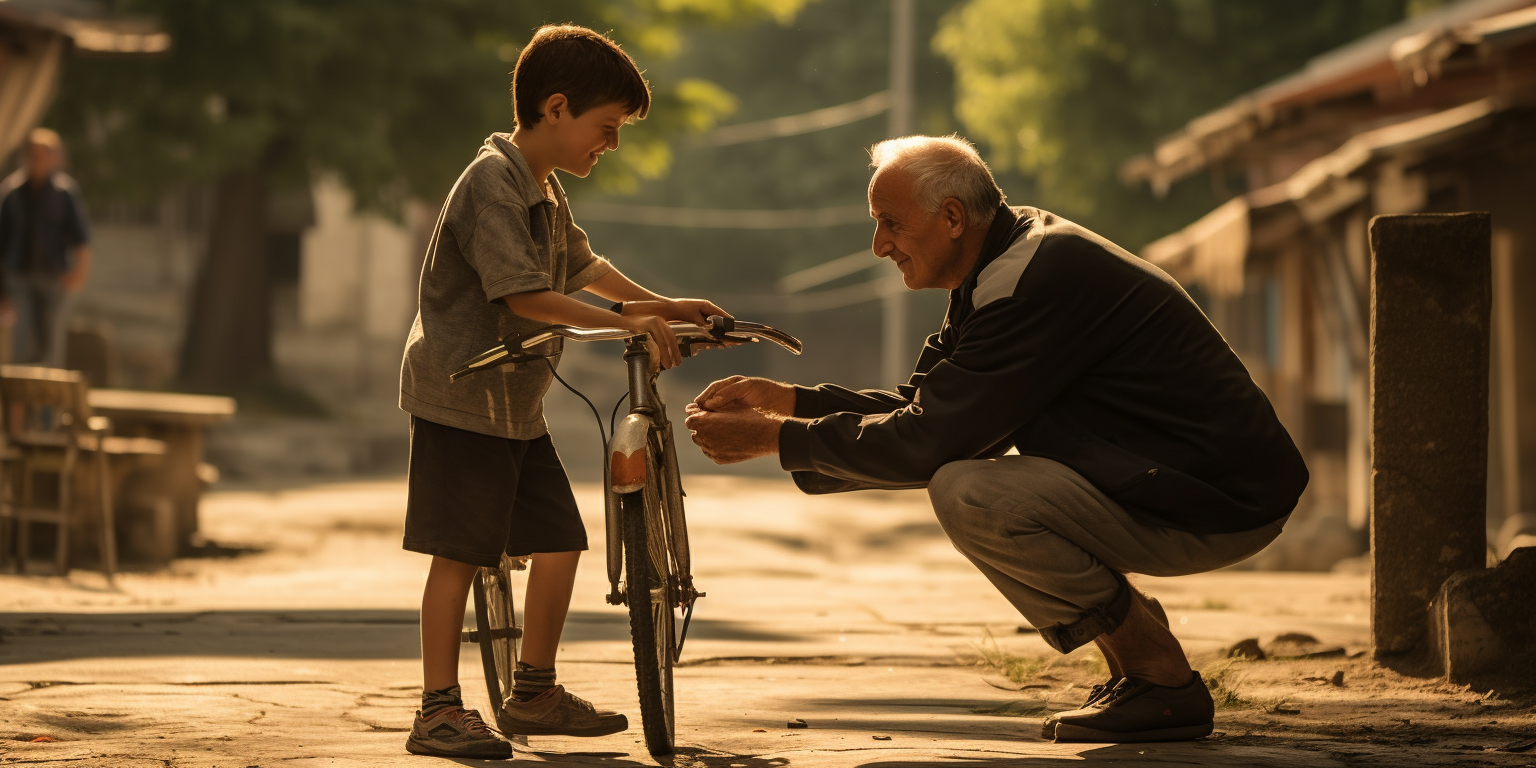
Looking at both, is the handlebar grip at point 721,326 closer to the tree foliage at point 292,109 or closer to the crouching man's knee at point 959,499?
the crouching man's knee at point 959,499

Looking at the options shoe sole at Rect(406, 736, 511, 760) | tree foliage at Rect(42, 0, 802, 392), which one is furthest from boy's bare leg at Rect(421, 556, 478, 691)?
tree foliage at Rect(42, 0, 802, 392)

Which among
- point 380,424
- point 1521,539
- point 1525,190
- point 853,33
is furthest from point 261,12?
point 853,33

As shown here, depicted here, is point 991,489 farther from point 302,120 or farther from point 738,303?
point 738,303

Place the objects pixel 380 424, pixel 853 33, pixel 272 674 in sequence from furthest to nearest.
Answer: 1. pixel 853 33
2. pixel 380 424
3. pixel 272 674

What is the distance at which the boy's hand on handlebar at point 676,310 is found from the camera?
3.71 metres

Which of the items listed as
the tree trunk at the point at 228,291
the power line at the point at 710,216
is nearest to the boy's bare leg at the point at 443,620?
the tree trunk at the point at 228,291

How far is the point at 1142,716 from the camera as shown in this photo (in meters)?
3.58

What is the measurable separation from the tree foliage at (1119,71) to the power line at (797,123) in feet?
38.1

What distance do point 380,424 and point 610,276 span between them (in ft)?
58.2

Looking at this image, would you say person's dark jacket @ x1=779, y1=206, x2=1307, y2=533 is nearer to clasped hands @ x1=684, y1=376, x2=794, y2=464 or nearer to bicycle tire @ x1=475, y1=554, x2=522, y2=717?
clasped hands @ x1=684, y1=376, x2=794, y2=464

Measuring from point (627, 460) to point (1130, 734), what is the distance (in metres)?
1.19

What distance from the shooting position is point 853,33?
39406 millimetres

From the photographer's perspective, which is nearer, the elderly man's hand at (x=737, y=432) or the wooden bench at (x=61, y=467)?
the elderly man's hand at (x=737, y=432)

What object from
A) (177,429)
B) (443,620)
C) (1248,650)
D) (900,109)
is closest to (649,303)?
(443,620)
